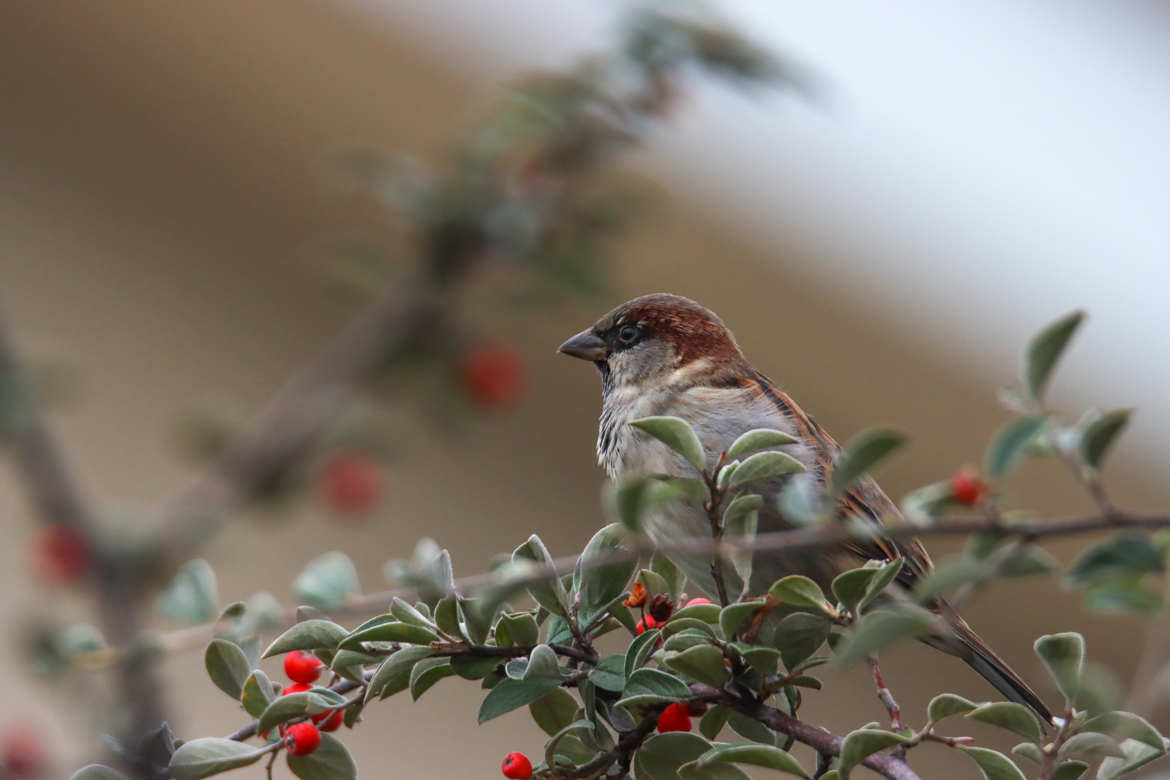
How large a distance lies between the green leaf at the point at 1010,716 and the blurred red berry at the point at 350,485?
87 centimetres

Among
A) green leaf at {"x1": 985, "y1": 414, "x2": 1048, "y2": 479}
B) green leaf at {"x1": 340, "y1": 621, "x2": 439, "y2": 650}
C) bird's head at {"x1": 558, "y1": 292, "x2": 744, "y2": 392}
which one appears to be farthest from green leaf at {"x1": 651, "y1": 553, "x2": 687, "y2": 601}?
bird's head at {"x1": 558, "y1": 292, "x2": 744, "y2": 392}

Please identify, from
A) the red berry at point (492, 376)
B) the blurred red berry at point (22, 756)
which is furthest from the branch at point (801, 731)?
the red berry at point (492, 376)

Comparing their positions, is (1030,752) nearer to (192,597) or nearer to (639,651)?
(639,651)

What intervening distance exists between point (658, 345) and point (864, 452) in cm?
99

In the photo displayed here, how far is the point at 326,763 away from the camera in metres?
0.85

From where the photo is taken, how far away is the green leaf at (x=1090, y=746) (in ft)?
2.65

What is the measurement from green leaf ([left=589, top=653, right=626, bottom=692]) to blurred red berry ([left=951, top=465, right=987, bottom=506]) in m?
0.31

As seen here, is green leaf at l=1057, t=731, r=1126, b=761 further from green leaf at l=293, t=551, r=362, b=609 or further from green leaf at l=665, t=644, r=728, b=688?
green leaf at l=293, t=551, r=362, b=609

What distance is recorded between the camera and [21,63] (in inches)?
123

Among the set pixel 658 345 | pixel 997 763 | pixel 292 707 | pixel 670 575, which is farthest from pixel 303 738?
pixel 658 345

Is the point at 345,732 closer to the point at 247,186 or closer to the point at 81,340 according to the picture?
the point at 81,340

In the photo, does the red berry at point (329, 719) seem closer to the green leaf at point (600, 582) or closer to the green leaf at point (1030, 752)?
the green leaf at point (600, 582)

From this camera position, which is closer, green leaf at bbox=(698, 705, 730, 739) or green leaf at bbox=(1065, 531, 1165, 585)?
green leaf at bbox=(1065, 531, 1165, 585)

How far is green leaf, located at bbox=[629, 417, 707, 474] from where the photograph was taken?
0.80m
